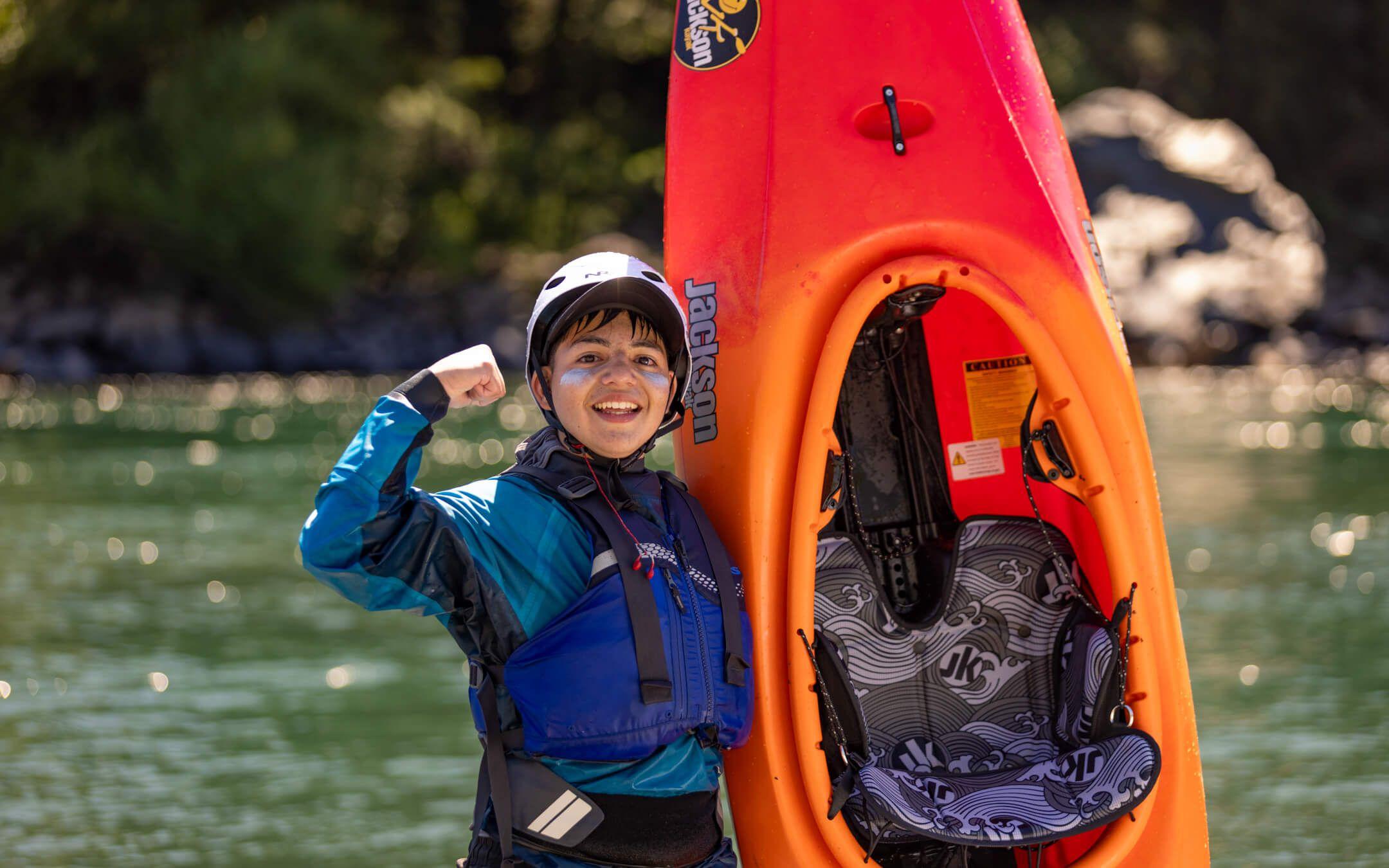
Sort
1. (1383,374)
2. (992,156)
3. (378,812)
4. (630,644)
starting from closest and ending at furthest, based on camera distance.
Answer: (630,644) < (992,156) < (378,812) < (1383,374)

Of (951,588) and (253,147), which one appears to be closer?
(951,588)

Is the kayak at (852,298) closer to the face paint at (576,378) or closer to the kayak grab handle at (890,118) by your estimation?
the kayak grab handle at (890,118)

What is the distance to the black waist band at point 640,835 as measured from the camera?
2.14m

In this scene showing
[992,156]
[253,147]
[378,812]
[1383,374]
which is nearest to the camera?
[992,156]

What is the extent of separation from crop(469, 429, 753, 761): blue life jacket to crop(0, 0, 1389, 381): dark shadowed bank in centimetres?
1887

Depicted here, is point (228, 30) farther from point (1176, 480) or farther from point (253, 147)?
point (1176, 480)

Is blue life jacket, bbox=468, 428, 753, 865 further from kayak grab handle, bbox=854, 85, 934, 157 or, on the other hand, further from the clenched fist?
kayak grab handle, bbox=854, 85, 934, 157

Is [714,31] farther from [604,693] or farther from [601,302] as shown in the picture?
[604,693]

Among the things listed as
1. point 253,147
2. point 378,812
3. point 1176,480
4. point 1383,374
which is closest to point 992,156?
point 378,812

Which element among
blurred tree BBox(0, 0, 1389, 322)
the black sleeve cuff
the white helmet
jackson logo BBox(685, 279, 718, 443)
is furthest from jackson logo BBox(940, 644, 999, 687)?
blurred tree BBox(0, 0, 1389, 322)

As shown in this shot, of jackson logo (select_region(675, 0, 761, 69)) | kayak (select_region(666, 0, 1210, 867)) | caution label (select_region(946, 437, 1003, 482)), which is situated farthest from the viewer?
caution label (select_region(946, 437, 1003, 482))

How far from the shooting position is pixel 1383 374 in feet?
63.9

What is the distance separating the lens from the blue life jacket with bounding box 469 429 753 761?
6.95ft

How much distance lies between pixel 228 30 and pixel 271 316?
467cm
